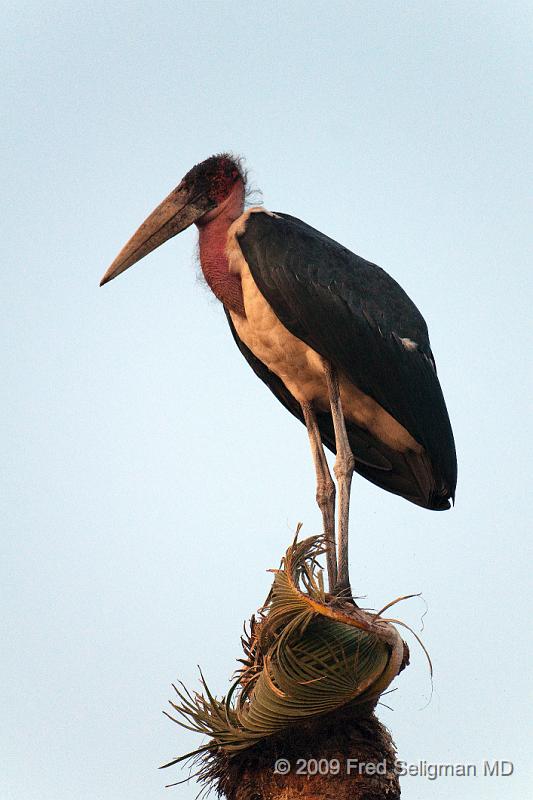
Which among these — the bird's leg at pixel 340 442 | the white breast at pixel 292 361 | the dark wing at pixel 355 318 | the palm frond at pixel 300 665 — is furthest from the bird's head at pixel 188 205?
the palm frond at pixel 300 665

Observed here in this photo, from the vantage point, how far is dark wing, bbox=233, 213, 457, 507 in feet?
26.8

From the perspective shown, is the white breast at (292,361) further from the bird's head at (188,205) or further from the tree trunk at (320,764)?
the tree trunk at (320,764)

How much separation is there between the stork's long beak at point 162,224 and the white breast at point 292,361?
531 mm

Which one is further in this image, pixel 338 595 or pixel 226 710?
pixel 338 595

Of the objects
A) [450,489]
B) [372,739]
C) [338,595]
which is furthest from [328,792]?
[450,489]

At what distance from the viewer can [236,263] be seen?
8.50 meters

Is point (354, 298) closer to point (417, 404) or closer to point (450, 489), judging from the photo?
point (417, 404)

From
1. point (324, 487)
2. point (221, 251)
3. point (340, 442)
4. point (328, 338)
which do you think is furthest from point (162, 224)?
point (324, 487)

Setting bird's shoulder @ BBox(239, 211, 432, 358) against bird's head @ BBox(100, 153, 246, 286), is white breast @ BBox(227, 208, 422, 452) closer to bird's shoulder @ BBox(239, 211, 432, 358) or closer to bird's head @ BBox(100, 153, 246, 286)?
bird's shoulder @ BBox(239, 211, 432, 358)

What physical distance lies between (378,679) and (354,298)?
2.87 meters

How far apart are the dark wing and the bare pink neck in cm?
26

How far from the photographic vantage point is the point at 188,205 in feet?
30.0

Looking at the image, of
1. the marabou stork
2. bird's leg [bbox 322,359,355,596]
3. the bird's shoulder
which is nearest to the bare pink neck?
the marabou stork

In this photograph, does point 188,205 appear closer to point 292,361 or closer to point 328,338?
point 292,361
